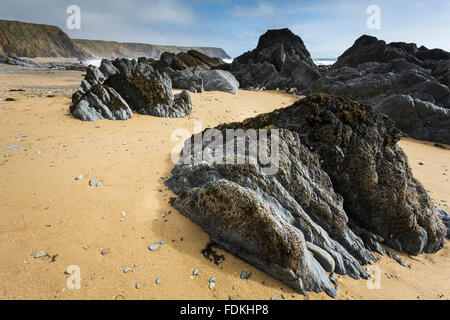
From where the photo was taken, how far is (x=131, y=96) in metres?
16.5

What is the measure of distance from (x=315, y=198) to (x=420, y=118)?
69.9ft

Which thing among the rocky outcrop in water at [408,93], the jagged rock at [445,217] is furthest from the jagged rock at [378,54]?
the jagged rock at [445,217]

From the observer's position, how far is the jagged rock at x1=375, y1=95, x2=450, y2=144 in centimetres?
1839

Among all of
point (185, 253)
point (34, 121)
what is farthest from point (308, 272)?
point (34, 121)

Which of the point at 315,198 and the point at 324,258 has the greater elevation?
the point at 315,198

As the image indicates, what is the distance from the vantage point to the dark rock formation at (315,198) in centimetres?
465

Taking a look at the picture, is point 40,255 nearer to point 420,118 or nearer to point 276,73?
point 420,118

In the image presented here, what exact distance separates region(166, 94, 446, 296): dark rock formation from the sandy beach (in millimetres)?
431

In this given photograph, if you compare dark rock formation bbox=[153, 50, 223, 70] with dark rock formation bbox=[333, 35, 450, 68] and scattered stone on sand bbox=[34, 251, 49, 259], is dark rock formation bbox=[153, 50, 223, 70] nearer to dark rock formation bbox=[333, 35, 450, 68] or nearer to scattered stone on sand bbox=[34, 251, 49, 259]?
dark rock formation bbox=[333, 35, 450, 68]

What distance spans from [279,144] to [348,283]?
3.89 metres

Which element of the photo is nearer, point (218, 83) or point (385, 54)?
point (218, 83)

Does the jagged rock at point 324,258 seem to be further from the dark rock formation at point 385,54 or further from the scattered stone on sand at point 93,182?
the dark rock formation at point 385,54

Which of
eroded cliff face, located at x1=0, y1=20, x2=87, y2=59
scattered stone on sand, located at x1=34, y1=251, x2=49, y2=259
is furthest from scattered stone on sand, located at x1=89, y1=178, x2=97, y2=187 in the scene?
eroded cliff face, located at x1=0, y1=20, x2=87, y2=59

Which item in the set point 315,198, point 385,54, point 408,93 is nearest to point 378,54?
point 385,54
